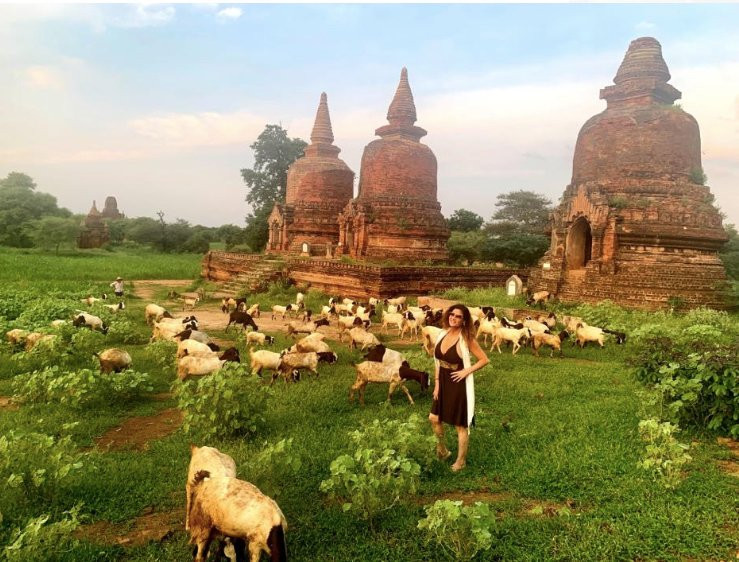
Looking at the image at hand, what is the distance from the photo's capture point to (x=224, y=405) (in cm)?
555

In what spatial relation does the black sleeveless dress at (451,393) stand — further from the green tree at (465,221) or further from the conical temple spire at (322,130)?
the green tree at (465,221)

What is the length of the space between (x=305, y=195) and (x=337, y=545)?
27203mm

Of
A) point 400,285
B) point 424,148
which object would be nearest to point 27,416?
point 400,285

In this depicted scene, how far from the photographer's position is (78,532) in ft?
13.1

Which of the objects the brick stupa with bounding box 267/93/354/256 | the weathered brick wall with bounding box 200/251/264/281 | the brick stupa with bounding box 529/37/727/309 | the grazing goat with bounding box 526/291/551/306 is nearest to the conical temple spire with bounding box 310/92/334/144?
the brick stupa with bounding box 267/93/354/256

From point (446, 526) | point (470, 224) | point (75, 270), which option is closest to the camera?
point (446, 526)

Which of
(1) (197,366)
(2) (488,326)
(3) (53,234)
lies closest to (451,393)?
(1) (197,366)

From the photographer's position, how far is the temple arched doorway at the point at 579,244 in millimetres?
17250

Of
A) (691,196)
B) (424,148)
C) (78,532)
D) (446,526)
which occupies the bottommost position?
Answer: (78,532)

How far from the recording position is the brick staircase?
21.3 metres

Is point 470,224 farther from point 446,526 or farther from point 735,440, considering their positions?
point 446,526

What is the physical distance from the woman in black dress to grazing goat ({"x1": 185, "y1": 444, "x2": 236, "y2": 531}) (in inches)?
85.4

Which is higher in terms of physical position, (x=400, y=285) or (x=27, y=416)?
(x=400, y=285)

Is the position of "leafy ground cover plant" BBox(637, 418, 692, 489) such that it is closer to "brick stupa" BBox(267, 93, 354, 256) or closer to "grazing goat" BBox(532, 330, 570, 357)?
"grazing goat" BBox(532, 330, 570, 357)
